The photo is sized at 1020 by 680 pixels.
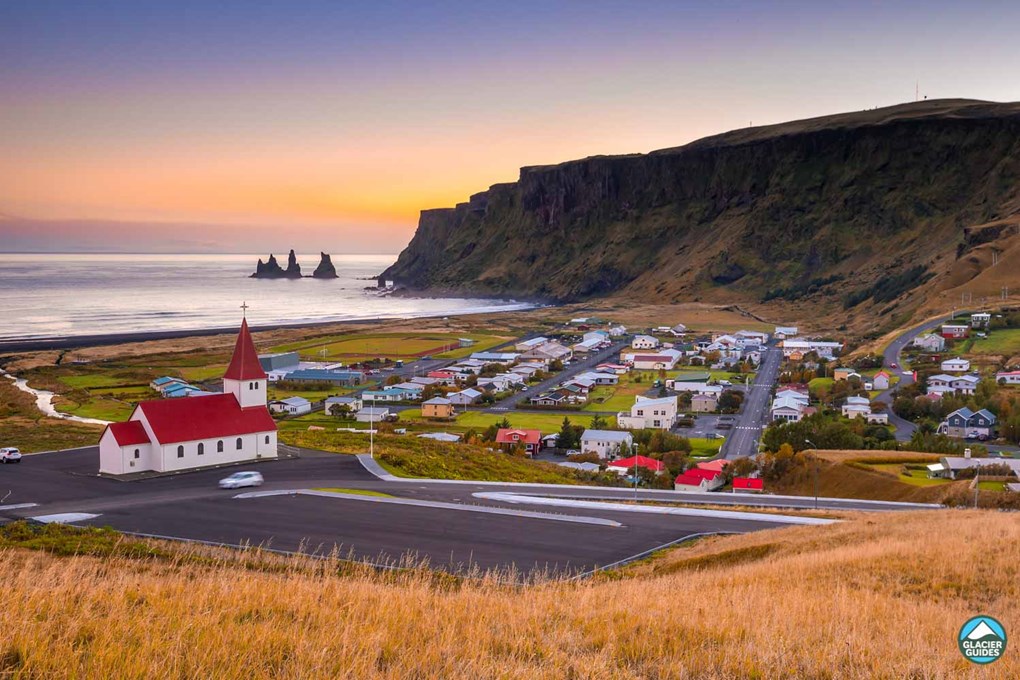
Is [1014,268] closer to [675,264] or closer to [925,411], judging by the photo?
[925,411]

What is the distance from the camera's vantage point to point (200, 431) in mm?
25938

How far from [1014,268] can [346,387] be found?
77412 millimetres

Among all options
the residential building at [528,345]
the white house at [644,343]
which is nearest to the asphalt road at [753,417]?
the white house at [644,343]

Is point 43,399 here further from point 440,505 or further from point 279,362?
point 440,505

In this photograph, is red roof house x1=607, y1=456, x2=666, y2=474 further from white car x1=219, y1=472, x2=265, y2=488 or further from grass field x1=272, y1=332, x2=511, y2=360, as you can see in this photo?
grass field x1=272, y1=332, x2=511, y2=360

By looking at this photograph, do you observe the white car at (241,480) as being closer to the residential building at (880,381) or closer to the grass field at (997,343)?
the residential building at (880,381)

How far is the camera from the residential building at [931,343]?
7044 centimetres

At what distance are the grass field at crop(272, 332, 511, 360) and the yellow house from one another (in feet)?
94.2

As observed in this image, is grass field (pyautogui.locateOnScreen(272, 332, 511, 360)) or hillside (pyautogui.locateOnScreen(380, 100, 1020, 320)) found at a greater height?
hillside (pyautogui.locateOnScreen(380, 100, 1020, 320))

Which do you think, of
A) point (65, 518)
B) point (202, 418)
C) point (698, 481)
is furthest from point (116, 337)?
point (65, 518)

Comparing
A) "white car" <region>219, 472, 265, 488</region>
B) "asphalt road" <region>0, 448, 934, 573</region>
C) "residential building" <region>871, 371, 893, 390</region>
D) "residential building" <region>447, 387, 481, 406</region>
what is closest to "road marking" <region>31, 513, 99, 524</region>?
"asphalt road" <region>0, 448, 934, 573</region>

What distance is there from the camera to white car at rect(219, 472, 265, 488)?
22953 millimetres

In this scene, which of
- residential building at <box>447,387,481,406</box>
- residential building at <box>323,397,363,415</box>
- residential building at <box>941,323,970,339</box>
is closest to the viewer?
residential building at <box>323,397,363,415</box>

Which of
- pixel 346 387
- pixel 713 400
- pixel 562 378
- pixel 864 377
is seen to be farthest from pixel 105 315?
pixel 864 377
